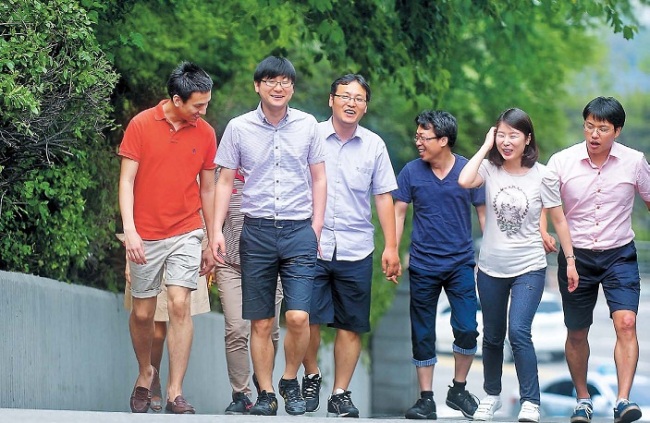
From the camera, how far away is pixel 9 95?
759 cm

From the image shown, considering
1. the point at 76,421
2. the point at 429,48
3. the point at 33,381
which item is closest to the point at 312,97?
the point at 429,48

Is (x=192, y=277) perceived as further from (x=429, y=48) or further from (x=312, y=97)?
(x=312, y=97)

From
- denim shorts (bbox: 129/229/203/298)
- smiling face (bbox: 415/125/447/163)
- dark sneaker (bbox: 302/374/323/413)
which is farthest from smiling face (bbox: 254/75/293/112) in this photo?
dark sneaker (bbox: 302/374/323/413)

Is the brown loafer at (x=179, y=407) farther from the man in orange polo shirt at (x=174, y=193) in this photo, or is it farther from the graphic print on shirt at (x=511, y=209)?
the graphic print on shirt at (x=511, y=209)

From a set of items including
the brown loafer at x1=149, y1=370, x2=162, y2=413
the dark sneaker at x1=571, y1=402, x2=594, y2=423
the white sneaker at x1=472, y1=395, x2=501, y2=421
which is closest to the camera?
the white sneaker at x1=472, y1=395, x2=501, y2=421

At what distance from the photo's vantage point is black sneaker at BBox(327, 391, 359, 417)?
332 inches

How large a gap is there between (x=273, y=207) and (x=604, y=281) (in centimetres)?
208

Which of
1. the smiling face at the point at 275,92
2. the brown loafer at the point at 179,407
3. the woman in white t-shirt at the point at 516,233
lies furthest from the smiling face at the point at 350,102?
the brown loafer at the point at 179,407

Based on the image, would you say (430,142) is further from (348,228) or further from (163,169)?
(163,169)

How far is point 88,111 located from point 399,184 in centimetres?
197

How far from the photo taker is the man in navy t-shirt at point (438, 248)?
8.69m

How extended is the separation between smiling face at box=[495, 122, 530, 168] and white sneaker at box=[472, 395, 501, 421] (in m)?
1.45

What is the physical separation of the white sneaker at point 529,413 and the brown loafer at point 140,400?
223 cm

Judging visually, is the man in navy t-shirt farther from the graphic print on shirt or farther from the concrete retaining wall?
the concrete retaining wall
